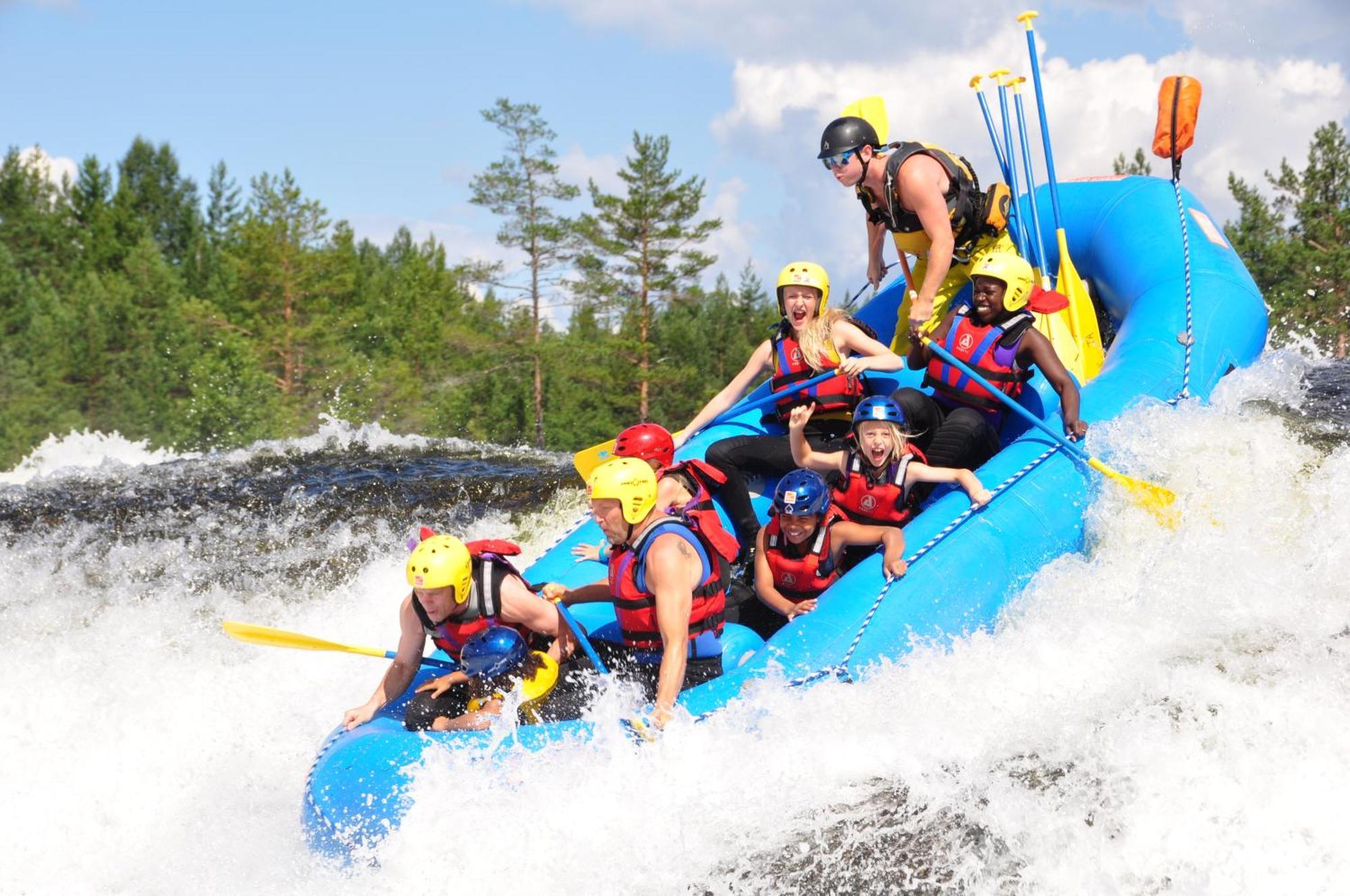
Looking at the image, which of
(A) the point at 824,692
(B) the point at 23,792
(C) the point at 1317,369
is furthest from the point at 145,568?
(C) the point at 1317,369

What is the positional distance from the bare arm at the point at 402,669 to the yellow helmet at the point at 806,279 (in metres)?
2.11

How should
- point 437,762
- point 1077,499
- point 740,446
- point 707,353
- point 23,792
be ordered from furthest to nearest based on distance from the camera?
point 707,353
point 740,446
point 23,792
point 1077,499
point 437,762

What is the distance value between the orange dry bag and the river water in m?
1.38

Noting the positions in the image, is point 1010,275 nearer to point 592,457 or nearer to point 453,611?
point 592,457

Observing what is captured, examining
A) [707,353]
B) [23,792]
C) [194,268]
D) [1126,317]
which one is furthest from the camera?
[194,268]

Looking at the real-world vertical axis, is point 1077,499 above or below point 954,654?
above

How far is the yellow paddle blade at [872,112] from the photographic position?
5.88 m

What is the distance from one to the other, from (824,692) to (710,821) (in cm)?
60

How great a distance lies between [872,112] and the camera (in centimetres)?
588

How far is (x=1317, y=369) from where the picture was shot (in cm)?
938

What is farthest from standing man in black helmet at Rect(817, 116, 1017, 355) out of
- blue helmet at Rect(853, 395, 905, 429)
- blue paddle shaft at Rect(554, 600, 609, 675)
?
blue paddle shaft at Rect(554, 600, 609, 675)

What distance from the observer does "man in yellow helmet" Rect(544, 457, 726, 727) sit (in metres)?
3.65

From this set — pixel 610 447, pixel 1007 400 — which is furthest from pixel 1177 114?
pixel 610 447

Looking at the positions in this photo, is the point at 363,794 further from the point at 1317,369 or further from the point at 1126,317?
the point at 1317,369
